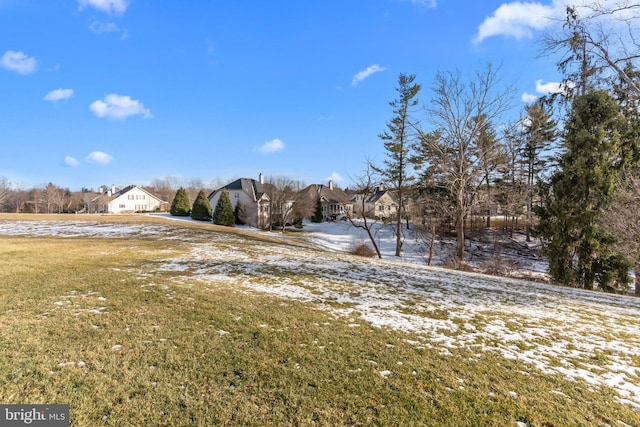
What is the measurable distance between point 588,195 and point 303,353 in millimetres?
16323

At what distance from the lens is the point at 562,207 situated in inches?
555

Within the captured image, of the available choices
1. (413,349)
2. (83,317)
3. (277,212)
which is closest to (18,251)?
(83,317)

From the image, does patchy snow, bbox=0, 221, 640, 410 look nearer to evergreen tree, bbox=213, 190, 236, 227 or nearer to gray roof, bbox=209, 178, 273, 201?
evergreen tree, bbox=213, 190, 236, 227

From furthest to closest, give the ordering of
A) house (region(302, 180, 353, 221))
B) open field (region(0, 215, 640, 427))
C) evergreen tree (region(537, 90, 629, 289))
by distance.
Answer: house (region(302, 180, 353, 221)) < evergreen tree (region(537, 90, 629, 289)) < open field (region(0, 215, 640, 427))

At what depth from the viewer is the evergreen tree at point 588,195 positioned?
12930 millimetres

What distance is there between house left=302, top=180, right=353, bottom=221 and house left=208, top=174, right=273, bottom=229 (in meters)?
7.75

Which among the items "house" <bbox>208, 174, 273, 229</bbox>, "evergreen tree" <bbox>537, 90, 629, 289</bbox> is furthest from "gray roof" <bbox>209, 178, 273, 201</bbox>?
"evergreen tree" <bbox>537, 90, 629, 289</bbox>

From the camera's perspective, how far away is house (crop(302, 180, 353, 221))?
47347 mm

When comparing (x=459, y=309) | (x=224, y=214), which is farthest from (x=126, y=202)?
(x=459, y=309)

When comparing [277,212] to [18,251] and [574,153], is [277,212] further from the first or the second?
[574,153]

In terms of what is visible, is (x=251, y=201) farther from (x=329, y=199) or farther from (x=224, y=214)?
(x=329, y=199)

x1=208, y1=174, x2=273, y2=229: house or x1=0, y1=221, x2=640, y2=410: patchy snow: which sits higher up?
x1=208, y1=174, x2=273, y2=229: house

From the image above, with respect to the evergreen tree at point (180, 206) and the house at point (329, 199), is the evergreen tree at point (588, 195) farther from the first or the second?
the evergreen tree at point (180, 206)

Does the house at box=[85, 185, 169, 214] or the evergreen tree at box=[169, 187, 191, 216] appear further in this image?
the house at box=[85, 185, 169, 214]
